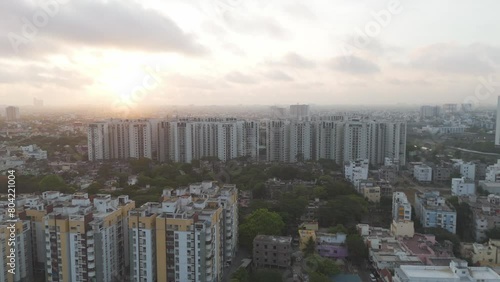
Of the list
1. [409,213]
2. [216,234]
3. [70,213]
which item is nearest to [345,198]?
[409,213]

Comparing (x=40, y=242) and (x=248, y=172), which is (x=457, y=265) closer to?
(x=40, y=242)

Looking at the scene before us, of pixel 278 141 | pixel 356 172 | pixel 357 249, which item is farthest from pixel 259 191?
pixel 278 141

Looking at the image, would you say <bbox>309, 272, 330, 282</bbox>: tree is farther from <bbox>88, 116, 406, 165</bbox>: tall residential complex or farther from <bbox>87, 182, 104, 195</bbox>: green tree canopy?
<bbox>88, 116, 406, 165</bbox>: tall residential complex

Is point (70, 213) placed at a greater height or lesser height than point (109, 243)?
greater

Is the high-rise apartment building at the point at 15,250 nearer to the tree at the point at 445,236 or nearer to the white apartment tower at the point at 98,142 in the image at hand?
the tree at the point at 445,236

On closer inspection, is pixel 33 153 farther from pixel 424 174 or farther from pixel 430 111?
pixel 430 111

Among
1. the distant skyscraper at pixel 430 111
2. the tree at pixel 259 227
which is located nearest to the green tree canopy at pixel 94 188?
the tree at pixel 259 227
